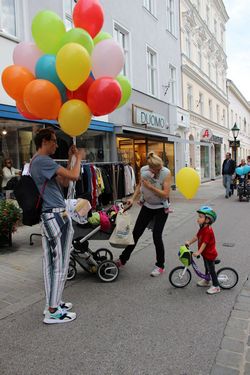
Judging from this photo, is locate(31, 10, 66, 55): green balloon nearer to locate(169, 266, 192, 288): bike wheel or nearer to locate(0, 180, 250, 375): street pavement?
locate(0, 180, 250, 375): street pavement

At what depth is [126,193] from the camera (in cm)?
1117

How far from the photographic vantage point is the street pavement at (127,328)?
9.18ft

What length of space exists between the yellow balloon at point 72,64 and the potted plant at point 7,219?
3270mm

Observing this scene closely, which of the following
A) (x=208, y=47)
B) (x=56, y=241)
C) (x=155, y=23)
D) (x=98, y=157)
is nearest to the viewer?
(x=56, y=241)

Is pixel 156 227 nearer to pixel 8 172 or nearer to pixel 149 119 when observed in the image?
pixel 8 172

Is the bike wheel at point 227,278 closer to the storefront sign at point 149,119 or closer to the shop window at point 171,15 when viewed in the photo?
the storefront sign at point 149,119

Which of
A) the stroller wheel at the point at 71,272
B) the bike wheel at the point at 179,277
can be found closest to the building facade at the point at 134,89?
the stroller wheel at the point at 71,272

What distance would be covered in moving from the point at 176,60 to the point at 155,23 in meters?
3.09

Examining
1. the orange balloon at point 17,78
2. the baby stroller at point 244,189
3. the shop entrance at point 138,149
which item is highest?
the orange balloon at point 17,78

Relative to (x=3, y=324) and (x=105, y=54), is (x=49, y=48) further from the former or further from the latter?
(x=3, y=324)

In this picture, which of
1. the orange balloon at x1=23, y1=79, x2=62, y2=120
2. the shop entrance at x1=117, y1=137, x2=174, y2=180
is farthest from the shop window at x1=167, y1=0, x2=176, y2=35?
the orange balloon at x1=23, y1=79, x2=62, y2=120

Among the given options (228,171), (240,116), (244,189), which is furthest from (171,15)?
(240,116)

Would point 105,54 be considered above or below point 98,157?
above

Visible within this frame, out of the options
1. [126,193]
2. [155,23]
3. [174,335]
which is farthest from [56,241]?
[155,23]
